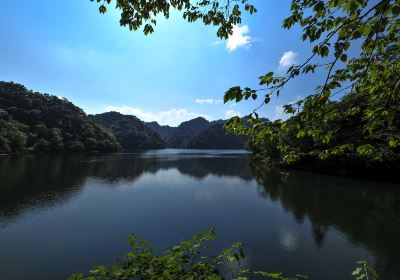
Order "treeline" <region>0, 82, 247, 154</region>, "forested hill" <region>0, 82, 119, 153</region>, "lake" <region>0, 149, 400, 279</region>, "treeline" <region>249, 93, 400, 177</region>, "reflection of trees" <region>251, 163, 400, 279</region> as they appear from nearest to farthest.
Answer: "treeline" <region>249, 93, 400, 177</region> < "lake" <region>0, 149, 400, 279</region> < "reflection of trees" <region>251, 163, 400, 279</region> < "treeline" <region>0, 82, 247, 154</region> < "forested hill" <region>0, 82, 119, 153</region>

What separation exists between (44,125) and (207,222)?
137455 millimetres

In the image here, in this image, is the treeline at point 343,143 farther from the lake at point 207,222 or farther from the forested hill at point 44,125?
the forested hill at point 44,125

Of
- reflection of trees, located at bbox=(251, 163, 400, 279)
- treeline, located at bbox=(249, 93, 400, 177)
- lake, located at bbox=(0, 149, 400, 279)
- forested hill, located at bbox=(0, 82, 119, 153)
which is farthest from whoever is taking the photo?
forested hill, located at bbox=(0, 82, 119, 153)

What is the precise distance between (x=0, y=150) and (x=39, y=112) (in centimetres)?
5364

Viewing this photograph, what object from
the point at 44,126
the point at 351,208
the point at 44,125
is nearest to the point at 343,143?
the point at 351,208

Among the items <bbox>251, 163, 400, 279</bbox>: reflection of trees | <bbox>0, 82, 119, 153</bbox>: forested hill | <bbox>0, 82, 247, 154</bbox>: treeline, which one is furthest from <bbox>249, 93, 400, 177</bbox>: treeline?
<bbox>0, 82, 247, 154</bbox>: treeline

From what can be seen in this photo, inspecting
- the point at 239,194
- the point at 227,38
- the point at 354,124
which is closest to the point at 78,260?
the point at 227,38

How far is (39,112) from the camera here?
147125 millimetres

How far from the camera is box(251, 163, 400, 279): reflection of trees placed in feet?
69.0

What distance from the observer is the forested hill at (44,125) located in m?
120

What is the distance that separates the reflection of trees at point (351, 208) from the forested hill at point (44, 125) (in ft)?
349

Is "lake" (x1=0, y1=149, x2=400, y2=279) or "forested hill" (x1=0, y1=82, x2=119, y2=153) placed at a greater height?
"forested hill" (x1=0, y1=82, x2=119, y2=153)

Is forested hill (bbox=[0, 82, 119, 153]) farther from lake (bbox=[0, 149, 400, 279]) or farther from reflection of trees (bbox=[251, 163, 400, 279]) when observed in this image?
reflection of trees (bbox=[251, 163, 400, 279])

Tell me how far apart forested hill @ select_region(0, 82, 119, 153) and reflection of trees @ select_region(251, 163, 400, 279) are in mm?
106241
